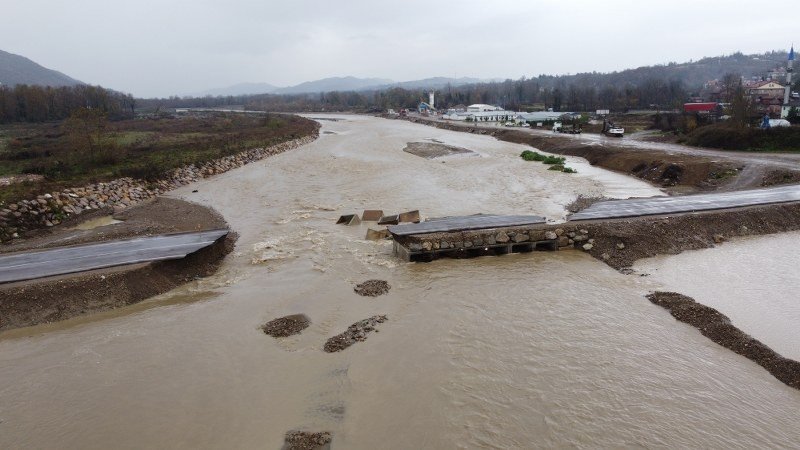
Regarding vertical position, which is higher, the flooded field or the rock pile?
the rock pile

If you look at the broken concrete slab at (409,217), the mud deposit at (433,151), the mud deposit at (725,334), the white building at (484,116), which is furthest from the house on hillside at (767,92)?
the mud deposit at (725,334)

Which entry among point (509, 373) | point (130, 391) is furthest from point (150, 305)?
point (509, 373)

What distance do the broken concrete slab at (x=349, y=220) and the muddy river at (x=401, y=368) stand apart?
3.30m

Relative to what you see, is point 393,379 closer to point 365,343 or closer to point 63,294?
point 365,343

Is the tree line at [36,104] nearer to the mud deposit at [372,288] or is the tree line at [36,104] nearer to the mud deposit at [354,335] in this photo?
the mud deposit at [372,288]

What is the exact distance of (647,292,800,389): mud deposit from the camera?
26.4 ft

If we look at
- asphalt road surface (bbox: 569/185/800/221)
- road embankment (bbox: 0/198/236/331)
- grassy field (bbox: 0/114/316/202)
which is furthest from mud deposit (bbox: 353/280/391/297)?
grassy field (bbox: 0/114/316/202)

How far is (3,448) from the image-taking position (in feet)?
22.1

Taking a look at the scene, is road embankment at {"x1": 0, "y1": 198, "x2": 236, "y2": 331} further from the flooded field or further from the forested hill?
the forested hill

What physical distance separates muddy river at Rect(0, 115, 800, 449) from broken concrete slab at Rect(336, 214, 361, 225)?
10.8ft

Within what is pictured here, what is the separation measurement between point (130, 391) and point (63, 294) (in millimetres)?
4420

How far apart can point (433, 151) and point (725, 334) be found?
3053cm

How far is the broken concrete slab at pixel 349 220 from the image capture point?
56.8 ft

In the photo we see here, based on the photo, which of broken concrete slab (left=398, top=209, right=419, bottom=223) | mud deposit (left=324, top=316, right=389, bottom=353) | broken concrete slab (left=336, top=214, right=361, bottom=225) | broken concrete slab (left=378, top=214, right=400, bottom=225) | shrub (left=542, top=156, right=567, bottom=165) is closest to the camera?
mud deposit (left=324, top=316, right=389, bottom=353)
